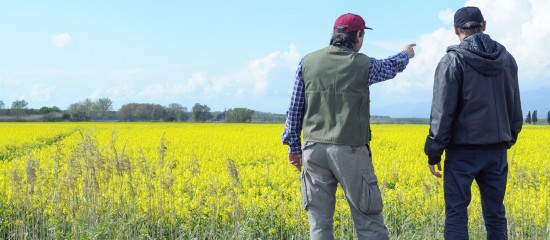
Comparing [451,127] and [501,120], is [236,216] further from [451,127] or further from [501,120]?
[501,120]

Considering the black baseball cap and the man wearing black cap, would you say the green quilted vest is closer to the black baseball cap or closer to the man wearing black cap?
the man wearing black cap

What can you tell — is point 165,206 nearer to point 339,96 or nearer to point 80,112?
point 339,96

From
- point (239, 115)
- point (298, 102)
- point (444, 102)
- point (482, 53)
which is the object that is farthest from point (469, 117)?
point (239, 115)

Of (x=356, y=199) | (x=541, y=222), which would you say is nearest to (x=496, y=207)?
(x=356, y=199)

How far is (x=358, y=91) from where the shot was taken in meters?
3.65

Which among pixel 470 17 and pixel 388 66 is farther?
pixel 470 17

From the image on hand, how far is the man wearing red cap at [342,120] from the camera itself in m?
3.64

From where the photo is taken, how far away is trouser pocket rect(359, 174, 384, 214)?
3674 mm

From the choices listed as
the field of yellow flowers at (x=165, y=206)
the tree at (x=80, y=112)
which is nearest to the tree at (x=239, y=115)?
the tree at (x=80, y=112)

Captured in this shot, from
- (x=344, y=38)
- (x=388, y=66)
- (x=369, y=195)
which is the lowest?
(x=369, y=195)

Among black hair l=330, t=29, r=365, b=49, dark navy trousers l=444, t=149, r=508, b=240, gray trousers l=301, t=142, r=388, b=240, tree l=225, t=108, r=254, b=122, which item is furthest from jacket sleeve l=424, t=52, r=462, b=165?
tree l=225, t=108, r=254, b=122

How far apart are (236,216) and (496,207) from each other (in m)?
2.03

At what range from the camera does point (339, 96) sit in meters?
3.66

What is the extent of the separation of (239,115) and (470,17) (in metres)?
71.5
